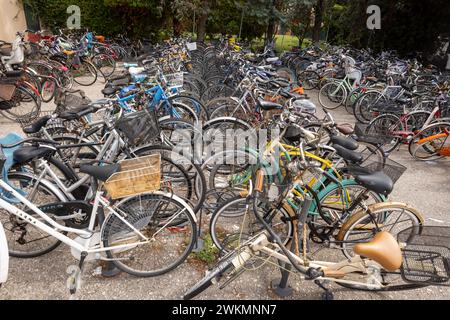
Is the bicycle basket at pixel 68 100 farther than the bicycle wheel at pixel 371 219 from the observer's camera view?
Yes

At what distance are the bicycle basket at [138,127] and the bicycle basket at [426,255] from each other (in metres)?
2.36

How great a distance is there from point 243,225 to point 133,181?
0.91 metres

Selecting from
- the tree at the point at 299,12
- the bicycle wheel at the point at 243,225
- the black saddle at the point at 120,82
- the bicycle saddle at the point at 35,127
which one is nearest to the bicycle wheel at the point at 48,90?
the black saddle at the point at 120,82

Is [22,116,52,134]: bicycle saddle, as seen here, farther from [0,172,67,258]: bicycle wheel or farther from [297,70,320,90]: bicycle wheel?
[297,70,320,90]: bicycle wheel

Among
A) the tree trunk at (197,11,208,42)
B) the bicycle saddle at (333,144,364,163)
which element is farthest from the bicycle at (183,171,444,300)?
the tree trunk at (197,11,208,42)

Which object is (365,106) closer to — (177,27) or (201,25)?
(201,25)

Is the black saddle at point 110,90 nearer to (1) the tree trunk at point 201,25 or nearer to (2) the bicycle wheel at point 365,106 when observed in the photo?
(2) the bicycle wheel at point 365,106

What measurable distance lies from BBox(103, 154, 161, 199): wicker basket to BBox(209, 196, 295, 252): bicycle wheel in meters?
0.70

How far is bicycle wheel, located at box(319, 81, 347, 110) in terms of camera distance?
7.18m

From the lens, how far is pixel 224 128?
3.94m

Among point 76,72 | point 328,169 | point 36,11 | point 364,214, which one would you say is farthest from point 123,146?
point 36,11

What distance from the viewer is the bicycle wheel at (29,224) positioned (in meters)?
2.33

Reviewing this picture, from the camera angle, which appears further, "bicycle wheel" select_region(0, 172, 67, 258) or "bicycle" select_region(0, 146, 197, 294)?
"bicycle wheel" select_region(0, 172, 67, 258)
